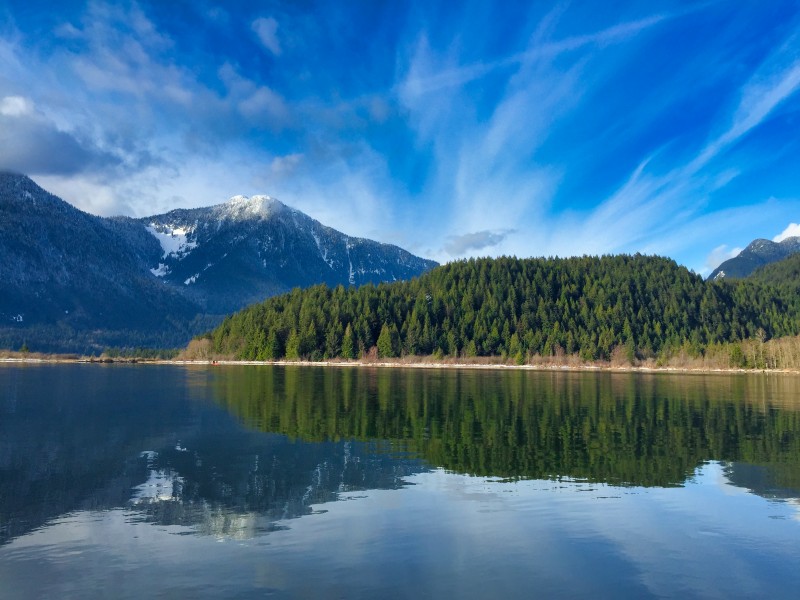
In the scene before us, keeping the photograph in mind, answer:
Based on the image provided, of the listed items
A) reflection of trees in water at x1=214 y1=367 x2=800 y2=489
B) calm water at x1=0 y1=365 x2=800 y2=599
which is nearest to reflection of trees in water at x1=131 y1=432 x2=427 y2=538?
calm water at x1=0 y1=365 x2=800 y2=599

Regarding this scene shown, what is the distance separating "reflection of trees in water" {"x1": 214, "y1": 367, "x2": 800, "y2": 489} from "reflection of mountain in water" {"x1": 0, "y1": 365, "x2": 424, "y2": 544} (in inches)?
210

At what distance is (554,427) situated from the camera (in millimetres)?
53406

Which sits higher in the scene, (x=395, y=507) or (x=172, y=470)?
(x=172, y=470)

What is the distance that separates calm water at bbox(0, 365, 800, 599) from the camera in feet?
64.8

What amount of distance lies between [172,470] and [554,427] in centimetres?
3313

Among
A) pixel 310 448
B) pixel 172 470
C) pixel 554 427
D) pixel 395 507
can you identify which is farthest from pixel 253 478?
pixel 554 427

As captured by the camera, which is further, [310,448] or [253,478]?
[310,448]

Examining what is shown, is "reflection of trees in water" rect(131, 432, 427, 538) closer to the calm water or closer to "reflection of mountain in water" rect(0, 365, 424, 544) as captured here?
"reflection of mountain in water" rect(0, 365, 424, 544)

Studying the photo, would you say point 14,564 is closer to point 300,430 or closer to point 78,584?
point 78,584

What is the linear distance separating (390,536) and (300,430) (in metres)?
28.5

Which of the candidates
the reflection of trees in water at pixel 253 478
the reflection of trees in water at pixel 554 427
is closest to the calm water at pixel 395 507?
the reflection of trees in water at pixel 253 478

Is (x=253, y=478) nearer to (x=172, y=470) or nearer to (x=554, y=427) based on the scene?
(x=172, y=470)

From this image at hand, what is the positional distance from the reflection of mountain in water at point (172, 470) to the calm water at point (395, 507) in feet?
0.62

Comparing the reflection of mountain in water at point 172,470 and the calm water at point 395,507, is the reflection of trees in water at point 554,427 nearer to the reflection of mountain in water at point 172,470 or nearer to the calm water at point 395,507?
the calm water at point 395,507
